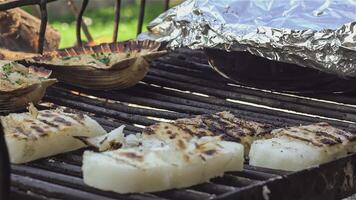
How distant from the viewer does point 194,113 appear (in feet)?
9.41

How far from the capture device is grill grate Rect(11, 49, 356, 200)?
193 cm

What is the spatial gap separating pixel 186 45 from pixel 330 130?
124cm

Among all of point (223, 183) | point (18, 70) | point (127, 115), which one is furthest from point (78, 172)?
point (18, 70)

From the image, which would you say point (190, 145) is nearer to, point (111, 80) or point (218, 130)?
point (218, 130)

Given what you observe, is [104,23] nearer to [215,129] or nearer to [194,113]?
[194,113]

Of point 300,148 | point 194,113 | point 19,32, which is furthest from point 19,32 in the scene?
point 300,148

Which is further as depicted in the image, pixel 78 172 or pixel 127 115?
pixel 127 115

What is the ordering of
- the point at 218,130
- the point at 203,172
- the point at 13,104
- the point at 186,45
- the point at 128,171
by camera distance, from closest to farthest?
the point at 128,171
the point at 203,172
the point at 218,130
the point at 13,104
the point at 186,45

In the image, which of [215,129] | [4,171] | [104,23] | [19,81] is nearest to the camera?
[4,171]

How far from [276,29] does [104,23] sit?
20.4ft

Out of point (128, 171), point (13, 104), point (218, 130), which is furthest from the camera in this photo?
point (13, 104)

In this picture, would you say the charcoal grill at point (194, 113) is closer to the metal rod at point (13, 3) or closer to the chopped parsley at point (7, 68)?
the metal rod at point (13, 3)

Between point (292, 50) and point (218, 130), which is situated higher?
point (292, 50)

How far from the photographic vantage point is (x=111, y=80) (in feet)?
10.2
